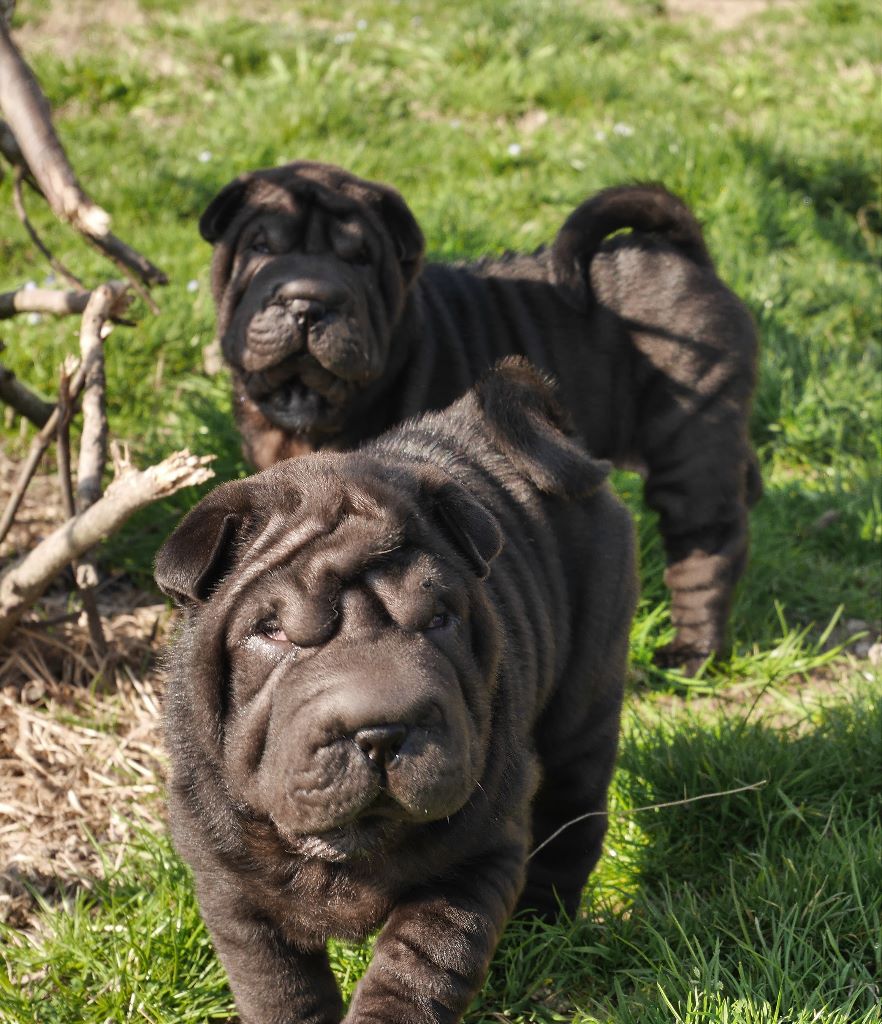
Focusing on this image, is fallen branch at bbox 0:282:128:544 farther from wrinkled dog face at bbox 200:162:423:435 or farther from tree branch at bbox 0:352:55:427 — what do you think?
wrinkled dog face at bbox 200:162:423:435

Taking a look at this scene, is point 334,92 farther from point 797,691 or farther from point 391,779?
point 391,779

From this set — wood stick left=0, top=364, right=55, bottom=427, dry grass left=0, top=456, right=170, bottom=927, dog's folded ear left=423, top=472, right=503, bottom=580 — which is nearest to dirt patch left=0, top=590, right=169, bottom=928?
dry grass left=0, top=456, right=170, bottom=927

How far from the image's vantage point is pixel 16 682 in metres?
4.56

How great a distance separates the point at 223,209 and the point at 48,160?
1.50 meters

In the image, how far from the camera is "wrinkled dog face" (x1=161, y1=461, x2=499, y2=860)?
2373 millimetres

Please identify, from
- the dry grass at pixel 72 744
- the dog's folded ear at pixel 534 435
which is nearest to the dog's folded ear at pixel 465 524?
the dog's folded ear at pixel 534 435

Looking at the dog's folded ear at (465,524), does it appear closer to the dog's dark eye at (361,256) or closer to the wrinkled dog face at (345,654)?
the wrinkled dog face at (345,654)

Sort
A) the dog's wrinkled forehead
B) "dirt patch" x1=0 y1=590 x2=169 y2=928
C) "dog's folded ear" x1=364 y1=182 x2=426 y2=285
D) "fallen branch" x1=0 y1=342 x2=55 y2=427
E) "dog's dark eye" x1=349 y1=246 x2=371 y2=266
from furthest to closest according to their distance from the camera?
"dog's folded ear" x1=364 y1=182 x2=426 y2=285
"dog's dark eye" x1=349 y1=246 x2=371 y2=266
"fallen branch" x1=0 y1=342 x2=55 y2=427
"dirt patch" x1=0 y1=590 x2=169 y2=928
the dog's wrinkled forehead

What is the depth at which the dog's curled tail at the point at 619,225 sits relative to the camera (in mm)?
5152

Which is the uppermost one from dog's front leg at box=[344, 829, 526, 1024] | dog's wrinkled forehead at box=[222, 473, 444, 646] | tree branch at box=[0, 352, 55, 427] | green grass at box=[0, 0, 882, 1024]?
dog's wrinkled forehead at box=[222, 473, 444, 646]

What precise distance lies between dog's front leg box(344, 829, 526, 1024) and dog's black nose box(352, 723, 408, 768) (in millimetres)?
467

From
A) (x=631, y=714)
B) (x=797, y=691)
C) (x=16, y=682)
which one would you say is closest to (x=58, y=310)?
(x=16, y=682)

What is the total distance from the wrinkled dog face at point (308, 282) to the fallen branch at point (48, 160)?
2.66 ft

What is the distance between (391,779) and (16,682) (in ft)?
8.46
